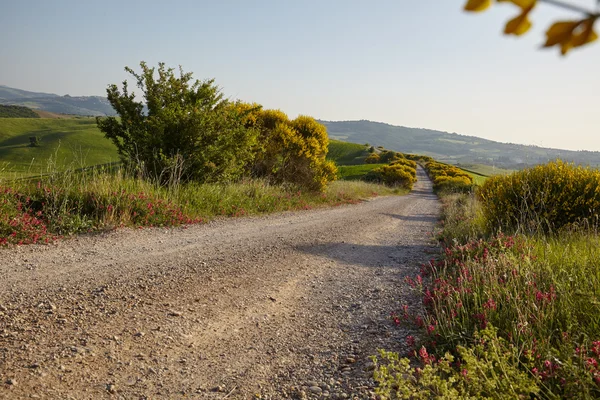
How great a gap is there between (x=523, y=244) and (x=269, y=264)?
12.2 ft

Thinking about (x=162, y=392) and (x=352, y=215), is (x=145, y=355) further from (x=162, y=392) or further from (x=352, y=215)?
→ (x=352, y=215)

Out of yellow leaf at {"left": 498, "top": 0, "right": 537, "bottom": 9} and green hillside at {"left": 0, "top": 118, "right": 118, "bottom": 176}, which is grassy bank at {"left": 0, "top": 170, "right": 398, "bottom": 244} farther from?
green hillside at {"left": 0, "top": 118, "right": 118, "bottom": 176}

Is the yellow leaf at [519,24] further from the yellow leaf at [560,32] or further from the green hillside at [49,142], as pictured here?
the green hillside at [49,142]

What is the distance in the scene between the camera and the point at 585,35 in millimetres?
626

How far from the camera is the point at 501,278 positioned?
4.27 metres

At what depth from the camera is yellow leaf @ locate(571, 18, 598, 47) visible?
24.3 inches

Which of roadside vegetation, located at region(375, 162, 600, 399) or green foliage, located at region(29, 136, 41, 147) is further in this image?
green foliage, located at region(29, 136, 41, 147)

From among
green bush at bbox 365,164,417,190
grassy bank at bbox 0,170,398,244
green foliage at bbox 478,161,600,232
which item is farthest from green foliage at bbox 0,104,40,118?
green foliage at bbox 478,161,600,232

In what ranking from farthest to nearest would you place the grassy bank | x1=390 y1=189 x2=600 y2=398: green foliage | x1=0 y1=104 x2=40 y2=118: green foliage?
x1=0 y1=104 x2=40 y2=118: green foliage → the grassy bank → x1=390 y1=189 x2=600 y2=398: green foliage

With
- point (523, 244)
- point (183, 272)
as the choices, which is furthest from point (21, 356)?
point (523, 244)

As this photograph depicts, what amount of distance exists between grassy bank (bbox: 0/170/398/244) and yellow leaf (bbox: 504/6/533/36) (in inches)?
272

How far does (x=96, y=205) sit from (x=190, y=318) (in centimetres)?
463

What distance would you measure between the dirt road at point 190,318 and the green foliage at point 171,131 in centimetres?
372

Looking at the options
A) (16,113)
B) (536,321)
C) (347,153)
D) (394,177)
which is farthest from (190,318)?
(16,113)
